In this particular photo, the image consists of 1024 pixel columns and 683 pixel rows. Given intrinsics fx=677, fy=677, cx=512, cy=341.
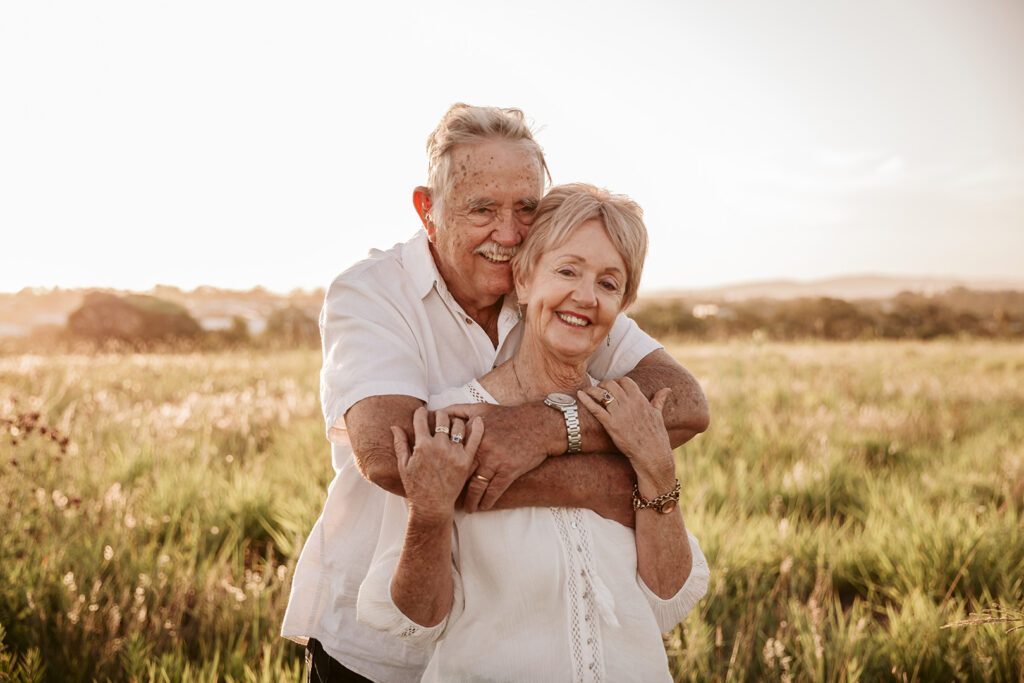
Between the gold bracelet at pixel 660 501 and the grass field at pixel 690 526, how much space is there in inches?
45.2

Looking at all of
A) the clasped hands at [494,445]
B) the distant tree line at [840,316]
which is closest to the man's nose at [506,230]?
the clasped hands at [494,445]

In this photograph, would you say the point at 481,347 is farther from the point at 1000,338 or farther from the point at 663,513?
the point at 1000,338

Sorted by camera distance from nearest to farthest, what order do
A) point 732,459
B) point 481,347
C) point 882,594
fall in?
point 481,347, point 882,594, point 732,459

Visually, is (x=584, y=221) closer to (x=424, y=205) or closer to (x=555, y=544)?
(x=424, y=205)

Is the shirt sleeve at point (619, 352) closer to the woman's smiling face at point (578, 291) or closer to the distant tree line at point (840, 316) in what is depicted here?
the woman's smiling face at point (578, 291)

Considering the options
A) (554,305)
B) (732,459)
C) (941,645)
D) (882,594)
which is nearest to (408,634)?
(554,305)

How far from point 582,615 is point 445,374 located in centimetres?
111

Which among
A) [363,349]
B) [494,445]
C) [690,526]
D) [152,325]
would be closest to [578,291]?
[494,445]

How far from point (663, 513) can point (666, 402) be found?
459 millimetres

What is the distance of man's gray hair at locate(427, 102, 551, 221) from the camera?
2779 mm

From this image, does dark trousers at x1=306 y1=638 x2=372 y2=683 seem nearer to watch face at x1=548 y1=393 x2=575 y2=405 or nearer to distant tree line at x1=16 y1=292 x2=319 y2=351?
watch face at x1=548 y1=393 x2=575 y2=405

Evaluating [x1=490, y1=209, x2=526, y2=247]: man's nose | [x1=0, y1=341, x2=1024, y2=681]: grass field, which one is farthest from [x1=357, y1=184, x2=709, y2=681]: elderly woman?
[x1=0, y1=341, x2=1024, y2=681]: grass field

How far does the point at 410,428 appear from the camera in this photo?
2.36 metres

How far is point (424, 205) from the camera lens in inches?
121
